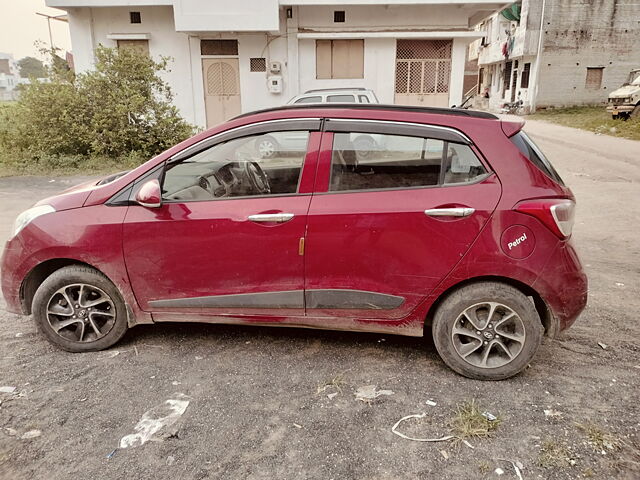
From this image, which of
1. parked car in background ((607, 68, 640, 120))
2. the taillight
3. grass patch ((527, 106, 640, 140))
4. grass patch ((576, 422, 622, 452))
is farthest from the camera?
parked car in background ((607, 68, 640, 120))

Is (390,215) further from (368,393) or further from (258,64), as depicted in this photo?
(258,64)

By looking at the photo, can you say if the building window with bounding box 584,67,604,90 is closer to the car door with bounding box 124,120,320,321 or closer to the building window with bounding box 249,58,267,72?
the building window with bounding box 249,58,267,72

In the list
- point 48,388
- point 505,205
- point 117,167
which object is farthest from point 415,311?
point 117,167

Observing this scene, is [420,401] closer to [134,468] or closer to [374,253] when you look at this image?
[374,253]

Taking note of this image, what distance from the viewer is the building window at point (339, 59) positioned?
55.1 ft

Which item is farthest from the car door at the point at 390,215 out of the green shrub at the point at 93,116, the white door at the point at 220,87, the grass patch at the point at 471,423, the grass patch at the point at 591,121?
the grass patch at the point at 591,121

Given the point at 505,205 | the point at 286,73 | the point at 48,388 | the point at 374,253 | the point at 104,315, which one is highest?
the point at 286,73

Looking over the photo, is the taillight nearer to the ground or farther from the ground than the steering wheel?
nearer to the ground

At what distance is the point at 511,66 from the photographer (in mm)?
33938

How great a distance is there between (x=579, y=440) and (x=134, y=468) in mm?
2260

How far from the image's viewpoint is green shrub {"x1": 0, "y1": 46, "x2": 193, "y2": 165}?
11719mm

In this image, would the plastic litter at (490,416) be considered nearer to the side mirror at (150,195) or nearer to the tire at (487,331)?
the tire at (487,331)

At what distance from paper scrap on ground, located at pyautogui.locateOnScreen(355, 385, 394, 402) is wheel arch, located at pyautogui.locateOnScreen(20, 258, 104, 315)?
192cm

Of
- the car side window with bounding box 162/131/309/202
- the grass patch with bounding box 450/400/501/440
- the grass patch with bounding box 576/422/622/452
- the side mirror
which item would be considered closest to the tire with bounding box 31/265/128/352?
the side mirror
